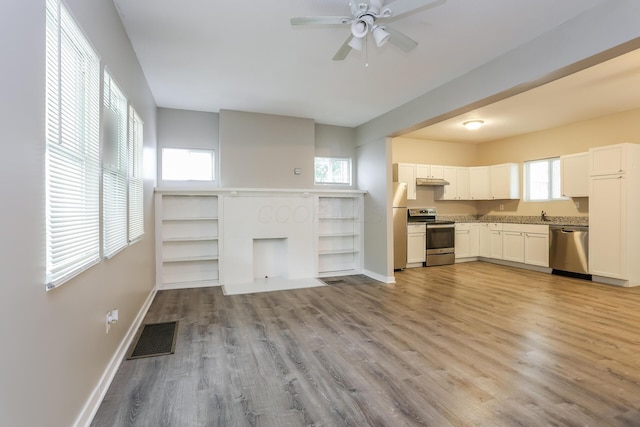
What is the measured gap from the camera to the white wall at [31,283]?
109cm

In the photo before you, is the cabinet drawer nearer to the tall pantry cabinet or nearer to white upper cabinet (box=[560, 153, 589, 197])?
white upper cabinet (box=[560, 153, 589, 197])

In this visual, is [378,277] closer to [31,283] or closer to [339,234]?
[339,234]

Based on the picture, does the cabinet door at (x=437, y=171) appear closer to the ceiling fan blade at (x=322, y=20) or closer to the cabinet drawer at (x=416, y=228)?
the cabinet drawer at (x=416, y=228)

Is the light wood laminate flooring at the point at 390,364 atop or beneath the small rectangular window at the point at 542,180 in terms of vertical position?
beneath

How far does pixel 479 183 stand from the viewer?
7.29 m

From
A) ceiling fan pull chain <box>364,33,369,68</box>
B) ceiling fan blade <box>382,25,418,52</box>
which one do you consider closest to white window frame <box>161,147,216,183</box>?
ceiling fan pull chain <box>364,33,369,68</box>

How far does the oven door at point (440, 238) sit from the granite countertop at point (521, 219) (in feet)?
2.20

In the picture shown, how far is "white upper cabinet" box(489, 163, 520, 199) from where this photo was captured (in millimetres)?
6789

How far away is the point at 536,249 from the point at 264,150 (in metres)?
5.44

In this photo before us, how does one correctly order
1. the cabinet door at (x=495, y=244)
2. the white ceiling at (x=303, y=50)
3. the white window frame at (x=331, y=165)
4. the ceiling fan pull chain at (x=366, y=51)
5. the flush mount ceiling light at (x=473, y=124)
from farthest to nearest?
the cabinet door at (x=495, y=244) < the white window frame at (x=331, y=165) < the flush mount ceiling light at (x=473, y=124) < the ceiling fan pull chain at (x=366, y=51) < the white ceiling at (x=303, y=50)

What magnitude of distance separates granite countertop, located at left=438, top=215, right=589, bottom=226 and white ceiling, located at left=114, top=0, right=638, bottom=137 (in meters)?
2.21

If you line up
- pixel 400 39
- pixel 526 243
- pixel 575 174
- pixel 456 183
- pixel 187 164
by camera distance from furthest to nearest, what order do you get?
pixel 456 183, pixel 526 243, pixel 575 174, pixel 187 164, pixel 400 39

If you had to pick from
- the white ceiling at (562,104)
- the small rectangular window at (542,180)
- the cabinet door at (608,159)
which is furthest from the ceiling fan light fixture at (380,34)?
the small rectangular window at (542,180)

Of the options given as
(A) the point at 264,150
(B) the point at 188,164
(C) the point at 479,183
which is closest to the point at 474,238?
(C) the point at 479,183
